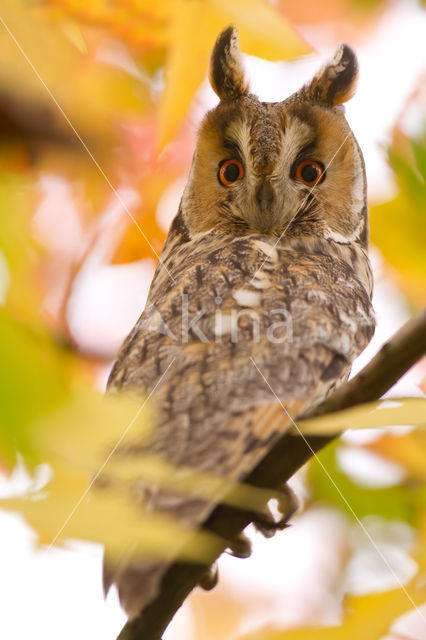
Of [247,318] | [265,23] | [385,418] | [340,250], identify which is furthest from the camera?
[340,250]

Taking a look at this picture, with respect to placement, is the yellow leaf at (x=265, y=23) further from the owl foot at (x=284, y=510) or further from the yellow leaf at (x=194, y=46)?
the owl foot at (x=284, y=510)

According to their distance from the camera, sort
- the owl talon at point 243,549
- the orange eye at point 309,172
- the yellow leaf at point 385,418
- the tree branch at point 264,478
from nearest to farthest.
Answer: the yellow leaf at point 385,418
the tree branch at point 264,478
the owl talon at point 243,549
the orange eye at point 309,172

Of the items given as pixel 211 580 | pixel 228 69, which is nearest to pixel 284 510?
pixel 211 580

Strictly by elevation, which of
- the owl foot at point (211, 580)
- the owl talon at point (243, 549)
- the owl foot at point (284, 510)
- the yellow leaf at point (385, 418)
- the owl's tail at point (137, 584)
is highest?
the yellow leaf at point (385, 418)

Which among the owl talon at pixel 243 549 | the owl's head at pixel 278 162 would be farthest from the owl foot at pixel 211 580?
the owl's head at pixel 278 162

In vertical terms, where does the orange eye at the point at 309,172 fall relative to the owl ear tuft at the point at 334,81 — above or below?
below

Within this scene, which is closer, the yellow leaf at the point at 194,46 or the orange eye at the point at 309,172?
the yellow leaf at the point at 194,46

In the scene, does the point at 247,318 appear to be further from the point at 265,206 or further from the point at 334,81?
the point at 334,81

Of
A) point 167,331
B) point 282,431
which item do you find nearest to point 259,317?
point 167,331
